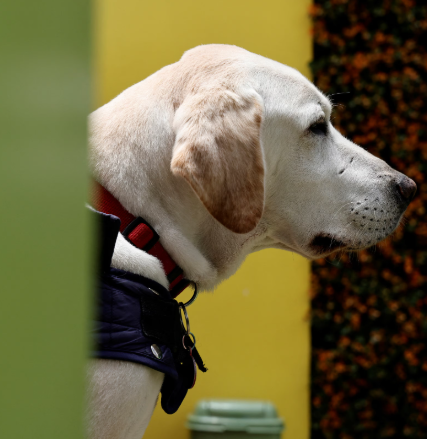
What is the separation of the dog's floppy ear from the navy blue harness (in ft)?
0.82

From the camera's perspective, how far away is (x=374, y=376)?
3240 millimetres

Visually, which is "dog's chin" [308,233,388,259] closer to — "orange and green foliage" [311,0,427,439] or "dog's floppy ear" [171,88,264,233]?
"dog's floppy ear" [171,88,264,233]

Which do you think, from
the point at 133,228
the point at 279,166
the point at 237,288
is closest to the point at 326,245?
the point at 279,166

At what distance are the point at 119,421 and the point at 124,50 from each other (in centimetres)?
243

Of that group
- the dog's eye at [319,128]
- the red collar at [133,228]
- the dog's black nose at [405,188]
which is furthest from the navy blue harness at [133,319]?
the dog's black nose at [405,188]

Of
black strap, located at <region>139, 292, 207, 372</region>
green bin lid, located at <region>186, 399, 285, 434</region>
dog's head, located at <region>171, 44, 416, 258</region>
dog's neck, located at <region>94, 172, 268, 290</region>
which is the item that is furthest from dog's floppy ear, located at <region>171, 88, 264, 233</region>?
green bin lid, located at <region>186, 399, 285, 434</region>

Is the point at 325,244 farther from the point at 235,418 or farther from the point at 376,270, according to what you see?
the point at 376,270

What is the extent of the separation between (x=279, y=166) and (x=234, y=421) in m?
1.56

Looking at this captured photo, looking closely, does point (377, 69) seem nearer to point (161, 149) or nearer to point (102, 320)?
point (161, 149)

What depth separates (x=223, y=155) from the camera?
1.34m

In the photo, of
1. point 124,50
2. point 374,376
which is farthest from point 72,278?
point 374,376

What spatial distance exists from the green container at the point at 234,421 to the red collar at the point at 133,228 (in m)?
1.54

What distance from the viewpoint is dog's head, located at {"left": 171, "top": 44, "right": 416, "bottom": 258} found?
1345 mm

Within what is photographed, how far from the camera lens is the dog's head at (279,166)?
4.41ft
